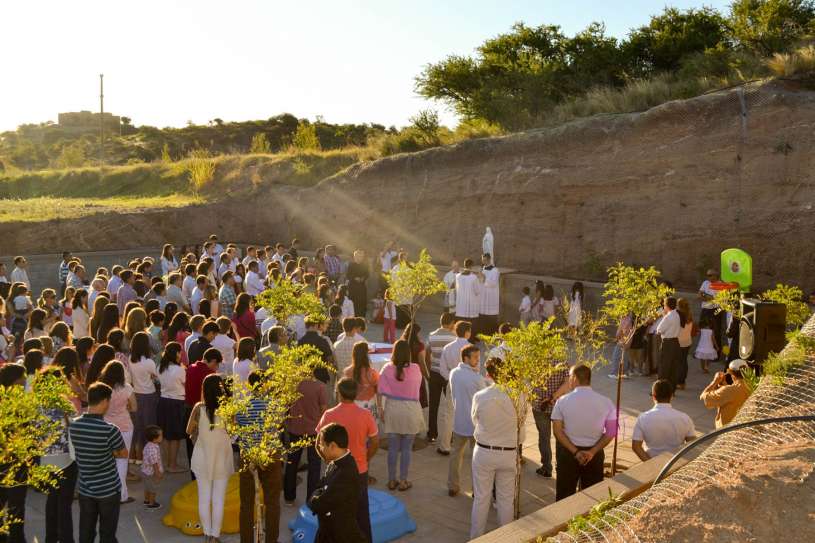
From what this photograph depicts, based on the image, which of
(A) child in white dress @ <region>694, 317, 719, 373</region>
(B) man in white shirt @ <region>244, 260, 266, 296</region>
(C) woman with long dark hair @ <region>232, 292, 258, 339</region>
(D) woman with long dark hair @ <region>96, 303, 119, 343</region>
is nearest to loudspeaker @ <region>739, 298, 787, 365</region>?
(A) child in white dress @ <region>694, 317, 719, 373</region>

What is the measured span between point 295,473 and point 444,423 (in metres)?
2.28

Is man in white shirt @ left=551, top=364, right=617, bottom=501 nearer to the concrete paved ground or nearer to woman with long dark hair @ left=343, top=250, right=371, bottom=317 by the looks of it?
the concrete paved ground

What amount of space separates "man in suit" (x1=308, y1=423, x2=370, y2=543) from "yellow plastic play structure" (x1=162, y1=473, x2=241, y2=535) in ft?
7.94

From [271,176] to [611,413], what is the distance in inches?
1001

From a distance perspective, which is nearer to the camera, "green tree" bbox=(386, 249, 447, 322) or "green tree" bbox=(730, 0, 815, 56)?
"green tree" bbox=(386, 249, 447, 322)

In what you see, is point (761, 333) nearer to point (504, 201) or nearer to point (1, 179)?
point (504, 201)

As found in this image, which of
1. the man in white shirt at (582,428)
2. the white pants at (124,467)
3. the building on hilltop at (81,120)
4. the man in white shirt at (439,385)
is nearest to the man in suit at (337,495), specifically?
the man in white shirt at (582,428)

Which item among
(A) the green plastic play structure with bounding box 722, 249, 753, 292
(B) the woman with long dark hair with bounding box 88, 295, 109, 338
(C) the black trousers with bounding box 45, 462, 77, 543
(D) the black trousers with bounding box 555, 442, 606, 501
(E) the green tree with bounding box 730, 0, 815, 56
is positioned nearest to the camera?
(C) the black trousers with bounding box 45, 462, 77, 543

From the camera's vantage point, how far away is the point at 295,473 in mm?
8859

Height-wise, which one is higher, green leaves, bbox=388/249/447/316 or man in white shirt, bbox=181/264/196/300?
green leaves, bbox=388/249/447/316

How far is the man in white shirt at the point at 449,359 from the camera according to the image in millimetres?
9758

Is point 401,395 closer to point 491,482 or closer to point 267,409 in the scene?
point 491,482

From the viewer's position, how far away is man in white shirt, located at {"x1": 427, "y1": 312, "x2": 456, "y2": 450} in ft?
33.5

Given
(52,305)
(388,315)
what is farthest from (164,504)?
(388,315)
